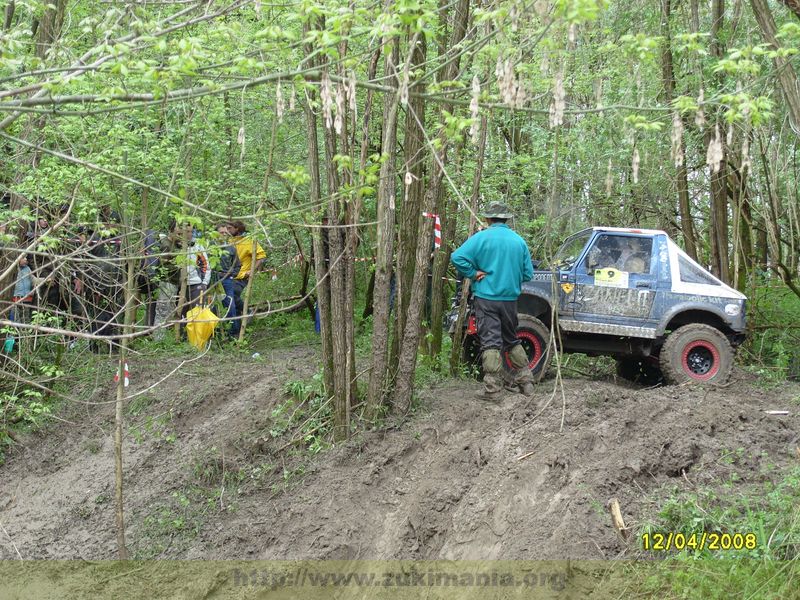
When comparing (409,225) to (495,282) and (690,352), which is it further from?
(690,352)

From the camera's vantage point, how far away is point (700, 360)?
1071 centimetres

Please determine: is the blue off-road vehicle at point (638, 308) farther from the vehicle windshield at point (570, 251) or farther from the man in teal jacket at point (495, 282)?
the man in teal jacket at point (495, 282)

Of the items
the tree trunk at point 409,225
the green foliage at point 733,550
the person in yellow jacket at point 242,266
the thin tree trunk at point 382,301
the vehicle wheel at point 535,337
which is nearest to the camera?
the green foliage at point 733,550

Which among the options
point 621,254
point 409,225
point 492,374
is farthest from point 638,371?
point 409,225

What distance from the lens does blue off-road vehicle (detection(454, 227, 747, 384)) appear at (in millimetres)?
10617

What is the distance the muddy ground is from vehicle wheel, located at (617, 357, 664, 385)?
0.32 meters

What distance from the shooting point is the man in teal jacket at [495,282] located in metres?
9.60

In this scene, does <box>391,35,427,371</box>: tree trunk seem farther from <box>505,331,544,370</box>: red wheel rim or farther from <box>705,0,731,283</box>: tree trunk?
<box>705,0,731,283</box>: tree trunk

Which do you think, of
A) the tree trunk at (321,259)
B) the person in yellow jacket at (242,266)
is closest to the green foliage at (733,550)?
the tree trunk at (321,259)

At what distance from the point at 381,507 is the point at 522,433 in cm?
152

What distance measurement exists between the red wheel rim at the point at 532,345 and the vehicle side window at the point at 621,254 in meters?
1.03

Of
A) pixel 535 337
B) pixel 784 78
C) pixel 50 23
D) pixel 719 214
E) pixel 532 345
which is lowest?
pixel 532 345

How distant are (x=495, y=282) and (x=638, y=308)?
2.13 meters

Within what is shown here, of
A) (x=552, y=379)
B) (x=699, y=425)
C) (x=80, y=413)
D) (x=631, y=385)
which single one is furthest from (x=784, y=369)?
(x=80, y=413)
